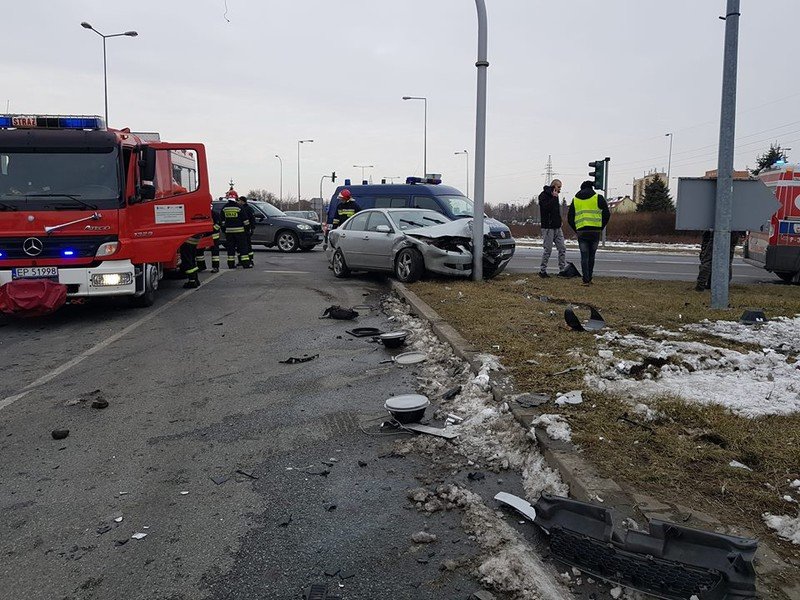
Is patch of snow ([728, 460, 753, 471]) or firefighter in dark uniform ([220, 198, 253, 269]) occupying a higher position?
firefighter in dark uniform ([220, 198, 253, 269])

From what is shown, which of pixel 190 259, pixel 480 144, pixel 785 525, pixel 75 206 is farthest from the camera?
pixel 190 259

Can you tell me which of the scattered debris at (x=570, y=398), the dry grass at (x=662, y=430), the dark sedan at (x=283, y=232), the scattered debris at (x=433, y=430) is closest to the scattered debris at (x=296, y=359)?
the dry grass at (x=662, y=430)

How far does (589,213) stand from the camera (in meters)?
11.2

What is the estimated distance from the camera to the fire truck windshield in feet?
28.2

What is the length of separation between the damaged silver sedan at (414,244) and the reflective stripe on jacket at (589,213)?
1737mm

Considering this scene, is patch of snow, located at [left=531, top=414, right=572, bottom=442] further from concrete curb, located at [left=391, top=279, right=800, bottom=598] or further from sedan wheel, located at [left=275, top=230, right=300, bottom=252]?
sedan wheel, located at [left=275, top=230, right=300, bottom=252]

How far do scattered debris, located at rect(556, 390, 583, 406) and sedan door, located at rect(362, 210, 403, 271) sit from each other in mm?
7803

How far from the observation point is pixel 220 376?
620cm

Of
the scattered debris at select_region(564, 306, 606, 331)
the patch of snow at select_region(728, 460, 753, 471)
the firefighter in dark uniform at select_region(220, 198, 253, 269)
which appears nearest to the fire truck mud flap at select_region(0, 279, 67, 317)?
the scattered debris at select_region(564, 306, 606, 331)

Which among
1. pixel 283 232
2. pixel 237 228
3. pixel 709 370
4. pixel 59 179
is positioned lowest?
pixel 709 370

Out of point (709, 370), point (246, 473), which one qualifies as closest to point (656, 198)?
point (709, 370)

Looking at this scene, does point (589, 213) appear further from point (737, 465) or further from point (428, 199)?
point (737, 465)

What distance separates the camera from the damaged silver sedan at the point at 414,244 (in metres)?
11.8

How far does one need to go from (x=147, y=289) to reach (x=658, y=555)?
8.99 meters
